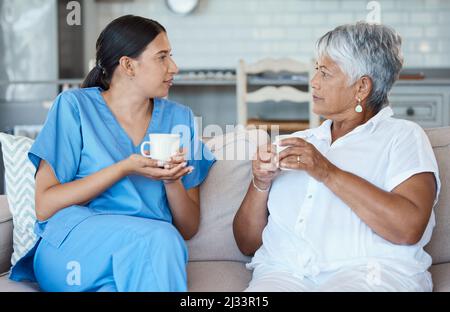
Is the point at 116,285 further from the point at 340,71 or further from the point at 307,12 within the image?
the point at 307,12

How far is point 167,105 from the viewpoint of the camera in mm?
1793

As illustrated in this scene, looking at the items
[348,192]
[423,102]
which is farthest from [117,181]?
[423,102]

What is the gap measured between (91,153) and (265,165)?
1.45 ft

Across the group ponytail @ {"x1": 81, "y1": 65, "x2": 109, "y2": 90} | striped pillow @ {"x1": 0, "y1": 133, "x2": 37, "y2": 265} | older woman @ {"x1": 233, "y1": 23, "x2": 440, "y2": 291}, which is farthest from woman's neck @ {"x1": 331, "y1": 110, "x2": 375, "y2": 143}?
striped pillow @ {"x1": 0, "y1": 133, "x2": 37, "y2": 265}

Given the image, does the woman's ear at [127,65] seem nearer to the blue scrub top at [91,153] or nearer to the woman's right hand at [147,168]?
the blue scrub top at [91,153]

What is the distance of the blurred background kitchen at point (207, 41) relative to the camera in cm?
438

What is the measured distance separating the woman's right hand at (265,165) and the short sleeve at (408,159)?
0.89ft

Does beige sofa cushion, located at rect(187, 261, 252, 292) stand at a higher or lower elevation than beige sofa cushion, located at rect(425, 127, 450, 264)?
lower

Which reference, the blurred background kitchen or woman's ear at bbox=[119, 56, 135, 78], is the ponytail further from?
the blurred background kitchen

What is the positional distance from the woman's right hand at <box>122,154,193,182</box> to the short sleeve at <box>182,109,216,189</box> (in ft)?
0.81

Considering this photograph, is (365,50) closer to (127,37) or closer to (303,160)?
(303,160)

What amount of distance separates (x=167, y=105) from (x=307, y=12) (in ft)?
10.2

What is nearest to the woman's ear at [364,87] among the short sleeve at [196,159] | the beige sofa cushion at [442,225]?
the beige sofa cushion at [442,225]

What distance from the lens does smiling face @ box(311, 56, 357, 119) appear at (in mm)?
1696
